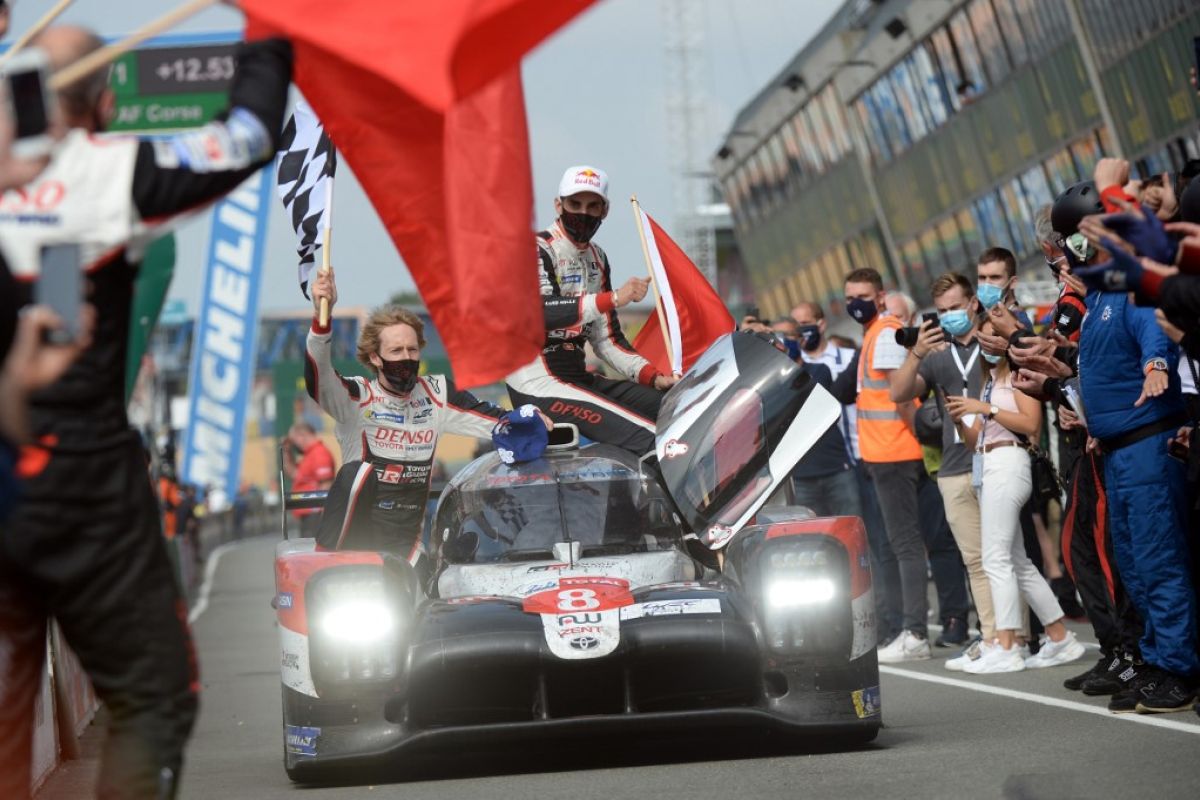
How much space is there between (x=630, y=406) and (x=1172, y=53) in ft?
65.7

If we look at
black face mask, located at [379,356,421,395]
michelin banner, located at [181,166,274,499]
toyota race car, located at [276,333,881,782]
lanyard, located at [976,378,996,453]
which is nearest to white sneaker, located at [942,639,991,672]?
lanyard, located at [976,378,996,453]

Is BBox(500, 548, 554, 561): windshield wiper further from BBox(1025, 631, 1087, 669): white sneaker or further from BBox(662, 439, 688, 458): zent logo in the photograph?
BBox(1025, 631, 1087, 669): white sneaker

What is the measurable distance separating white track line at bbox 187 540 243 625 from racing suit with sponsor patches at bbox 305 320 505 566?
2.96 ft

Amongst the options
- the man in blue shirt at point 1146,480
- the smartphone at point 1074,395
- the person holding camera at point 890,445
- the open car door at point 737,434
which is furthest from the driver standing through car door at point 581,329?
the person holding camera at point 890,445

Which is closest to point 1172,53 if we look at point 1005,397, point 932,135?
point 932,135

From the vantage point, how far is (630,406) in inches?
413

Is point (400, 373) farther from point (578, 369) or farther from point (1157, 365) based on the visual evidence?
point (1157, 365)

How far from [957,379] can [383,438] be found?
3673 mm

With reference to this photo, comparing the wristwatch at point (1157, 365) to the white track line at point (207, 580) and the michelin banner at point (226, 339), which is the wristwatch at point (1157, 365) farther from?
the michelin banner at point (226, 339)

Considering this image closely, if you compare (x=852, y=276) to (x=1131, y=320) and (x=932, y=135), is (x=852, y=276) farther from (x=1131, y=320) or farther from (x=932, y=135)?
(x=932, y=135)

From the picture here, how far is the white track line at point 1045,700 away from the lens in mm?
8602

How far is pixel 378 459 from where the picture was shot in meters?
9.93

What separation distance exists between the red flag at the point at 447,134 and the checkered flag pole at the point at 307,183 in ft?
6.35

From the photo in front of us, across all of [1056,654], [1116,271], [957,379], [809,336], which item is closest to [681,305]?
[957,379]
